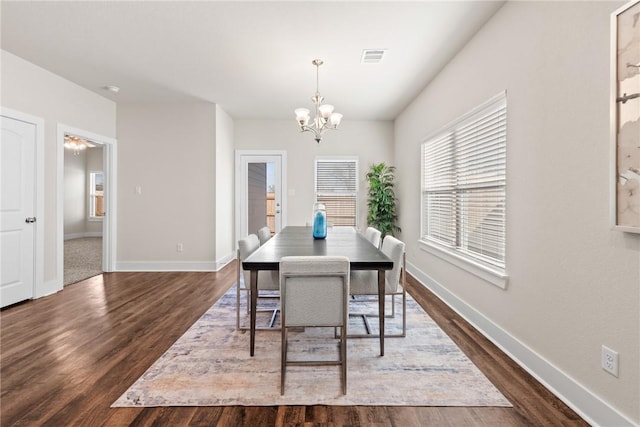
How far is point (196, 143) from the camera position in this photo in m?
5.18

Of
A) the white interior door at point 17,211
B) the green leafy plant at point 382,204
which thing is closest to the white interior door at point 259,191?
the green leafy plant at point 382,204

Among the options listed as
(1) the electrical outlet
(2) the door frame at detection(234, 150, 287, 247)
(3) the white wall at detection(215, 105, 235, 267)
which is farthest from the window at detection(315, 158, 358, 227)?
(1) the electrical outlet

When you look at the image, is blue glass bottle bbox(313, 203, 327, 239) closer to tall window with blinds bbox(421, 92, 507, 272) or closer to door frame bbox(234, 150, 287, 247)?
tall window with blinds bbox(421, 92, 507, 272)

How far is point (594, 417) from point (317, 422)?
138 cm

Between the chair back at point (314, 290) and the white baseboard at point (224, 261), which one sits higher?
the chair back at point (314, 290)

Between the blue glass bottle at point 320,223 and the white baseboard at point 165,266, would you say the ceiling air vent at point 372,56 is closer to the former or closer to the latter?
the blue glass bottle at point 320,223

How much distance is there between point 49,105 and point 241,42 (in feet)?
8.66

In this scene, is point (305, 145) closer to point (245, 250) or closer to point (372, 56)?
point (372, 56)

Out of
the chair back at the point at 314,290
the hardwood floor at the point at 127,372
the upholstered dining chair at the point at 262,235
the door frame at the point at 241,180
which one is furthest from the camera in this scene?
the door frame at the point at 241,180

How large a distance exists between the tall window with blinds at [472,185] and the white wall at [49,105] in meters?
4.64

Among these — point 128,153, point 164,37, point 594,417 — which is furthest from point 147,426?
point 128,153

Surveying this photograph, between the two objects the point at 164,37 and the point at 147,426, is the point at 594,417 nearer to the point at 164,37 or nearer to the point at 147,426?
the point at 147,426

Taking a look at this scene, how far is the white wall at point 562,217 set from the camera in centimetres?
154

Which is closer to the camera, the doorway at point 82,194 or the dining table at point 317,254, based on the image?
the dining table at point 317,254
